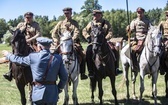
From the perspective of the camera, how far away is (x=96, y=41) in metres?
10.2

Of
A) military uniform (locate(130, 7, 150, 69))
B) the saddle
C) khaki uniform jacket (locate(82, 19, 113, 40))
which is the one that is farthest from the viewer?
military uniform (locate(130, 7, 150, 69))

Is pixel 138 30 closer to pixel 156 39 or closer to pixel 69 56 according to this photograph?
pixel 156 39

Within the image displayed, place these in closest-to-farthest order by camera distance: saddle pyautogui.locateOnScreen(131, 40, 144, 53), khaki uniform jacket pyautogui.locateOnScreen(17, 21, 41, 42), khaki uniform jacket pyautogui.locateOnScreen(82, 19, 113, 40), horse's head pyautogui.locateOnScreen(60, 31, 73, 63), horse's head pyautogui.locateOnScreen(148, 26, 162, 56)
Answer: horse's head pyautogui.locateOnScreen(60, 31, 73, 63), horse's head pyautogui.locateOnScreen(148, 26, 162, 56), khaki uniform jacket pyautogui.locateOnScreen(82, 19, 113, 40), khaki uniform jacket pyautogui.locateOnScreen(17, 21, 41, 42), saddle pyautogui.locateOnScreen(131, 40, 144, 53)

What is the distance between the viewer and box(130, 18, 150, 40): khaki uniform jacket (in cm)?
1191

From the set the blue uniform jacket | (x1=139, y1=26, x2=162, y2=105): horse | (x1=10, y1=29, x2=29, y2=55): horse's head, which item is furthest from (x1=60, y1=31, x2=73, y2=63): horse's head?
the blue uniform jacket

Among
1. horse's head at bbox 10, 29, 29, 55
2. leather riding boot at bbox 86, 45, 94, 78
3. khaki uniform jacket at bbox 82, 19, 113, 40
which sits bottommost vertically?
leather riding boot at bbox 86, 45, 94, 78

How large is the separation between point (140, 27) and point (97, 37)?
243 centimetres

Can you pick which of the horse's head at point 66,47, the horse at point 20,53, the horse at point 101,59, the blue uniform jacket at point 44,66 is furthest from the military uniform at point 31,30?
the blue uniform jacket at point 44,66

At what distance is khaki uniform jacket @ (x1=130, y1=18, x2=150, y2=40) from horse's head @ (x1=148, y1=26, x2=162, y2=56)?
4.56ft

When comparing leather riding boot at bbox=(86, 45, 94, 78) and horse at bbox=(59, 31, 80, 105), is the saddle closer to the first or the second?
leather riding boot at bbox=(86, 45, 94, 78)

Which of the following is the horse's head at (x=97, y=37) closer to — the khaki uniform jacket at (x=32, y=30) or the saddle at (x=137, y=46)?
the saddle at (x=137, y=46)

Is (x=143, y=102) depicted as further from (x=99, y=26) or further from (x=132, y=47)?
(x=99, y=26)

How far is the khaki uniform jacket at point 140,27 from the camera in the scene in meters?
11.9

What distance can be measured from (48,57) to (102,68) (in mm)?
4738
